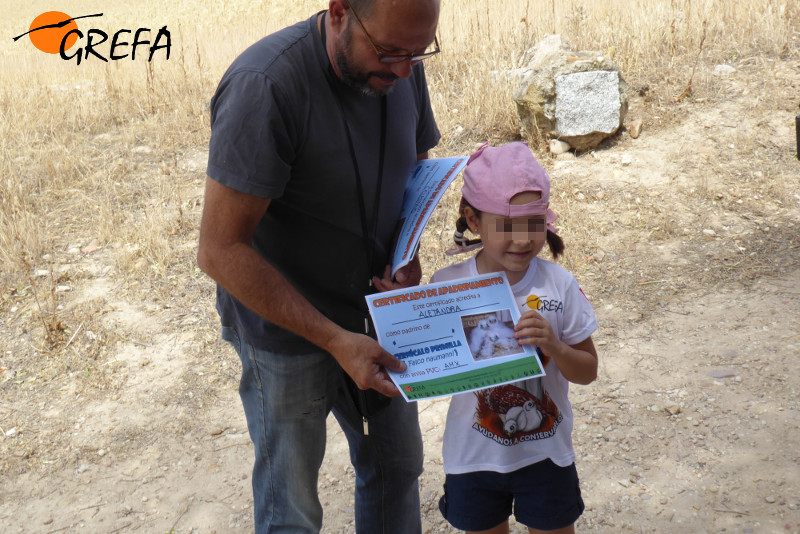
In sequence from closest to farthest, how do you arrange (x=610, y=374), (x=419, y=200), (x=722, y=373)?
1. (x=419, y=200)
2. (x=722, y=373)
3. (x=610, y=374)

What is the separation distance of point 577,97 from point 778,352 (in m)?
3.14

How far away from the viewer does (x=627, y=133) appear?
6.67 metres

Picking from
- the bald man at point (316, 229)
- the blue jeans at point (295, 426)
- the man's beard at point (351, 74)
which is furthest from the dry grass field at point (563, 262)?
the man's beard at point (351, 74)

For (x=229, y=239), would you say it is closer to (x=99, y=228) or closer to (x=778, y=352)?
(x=778, y=352)

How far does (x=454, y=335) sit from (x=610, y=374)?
7.73 feet

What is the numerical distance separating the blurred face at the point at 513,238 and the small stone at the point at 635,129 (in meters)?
4.99

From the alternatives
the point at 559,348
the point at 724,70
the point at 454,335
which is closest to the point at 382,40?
the point at 454,335

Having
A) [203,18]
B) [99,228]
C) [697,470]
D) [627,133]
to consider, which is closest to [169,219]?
[99,228]

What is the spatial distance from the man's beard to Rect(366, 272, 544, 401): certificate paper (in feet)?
1.86

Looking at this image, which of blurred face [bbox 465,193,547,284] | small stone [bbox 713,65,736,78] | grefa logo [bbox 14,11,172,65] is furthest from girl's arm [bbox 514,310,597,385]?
grefa logo [bbox 14,11,172,65]

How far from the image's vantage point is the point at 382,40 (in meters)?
1.85

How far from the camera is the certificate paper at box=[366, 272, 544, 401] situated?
1936 millimetres

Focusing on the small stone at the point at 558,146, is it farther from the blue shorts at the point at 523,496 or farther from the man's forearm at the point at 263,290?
the man's forearm at the point at 263,290

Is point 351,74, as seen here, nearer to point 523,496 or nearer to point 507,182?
point 507,182
